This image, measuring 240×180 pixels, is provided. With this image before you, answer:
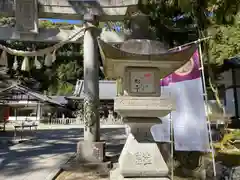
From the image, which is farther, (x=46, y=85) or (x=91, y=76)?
(x=46, y=85)

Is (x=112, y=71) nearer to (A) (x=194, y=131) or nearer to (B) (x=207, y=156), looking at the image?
(A) (x=194, y=131)

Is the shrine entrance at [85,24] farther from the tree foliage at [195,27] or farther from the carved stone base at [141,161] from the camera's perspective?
the carved stone base at [141,161]

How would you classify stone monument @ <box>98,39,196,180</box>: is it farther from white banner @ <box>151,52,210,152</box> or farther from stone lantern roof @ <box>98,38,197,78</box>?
white banner @ <box>151,52,210,152</box>

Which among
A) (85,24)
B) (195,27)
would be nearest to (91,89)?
(85,24)

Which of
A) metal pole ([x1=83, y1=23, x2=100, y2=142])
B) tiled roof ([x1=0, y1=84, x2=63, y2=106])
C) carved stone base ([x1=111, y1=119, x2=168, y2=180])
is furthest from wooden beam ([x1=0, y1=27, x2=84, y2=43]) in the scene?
tiled roof ([x1=0, y1=84, x2=63, y2=106])

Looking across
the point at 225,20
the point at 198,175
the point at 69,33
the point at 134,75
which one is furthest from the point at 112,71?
the point at 69,33

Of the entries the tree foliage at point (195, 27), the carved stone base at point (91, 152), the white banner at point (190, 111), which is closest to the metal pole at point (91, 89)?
the carved stone base at point (91, 152)

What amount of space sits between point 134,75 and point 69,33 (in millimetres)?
4345

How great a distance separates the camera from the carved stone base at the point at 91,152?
246 inches

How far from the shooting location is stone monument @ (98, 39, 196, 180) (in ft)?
11.4

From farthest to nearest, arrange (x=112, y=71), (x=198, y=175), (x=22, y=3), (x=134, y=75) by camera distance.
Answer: (x=22, y=3)
(x=198, y=175)
(x=112, y=71)
(x=134, y=75)

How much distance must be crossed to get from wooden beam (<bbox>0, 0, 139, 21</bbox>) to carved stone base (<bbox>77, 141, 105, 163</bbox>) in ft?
11.2

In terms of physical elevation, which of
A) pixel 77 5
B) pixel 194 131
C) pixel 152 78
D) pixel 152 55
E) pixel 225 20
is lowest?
pixel 194 131

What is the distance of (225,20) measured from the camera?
4.61 meters
